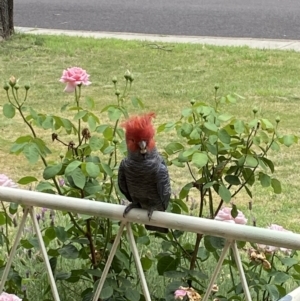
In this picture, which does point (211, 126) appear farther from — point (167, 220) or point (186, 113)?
point (167, 220)

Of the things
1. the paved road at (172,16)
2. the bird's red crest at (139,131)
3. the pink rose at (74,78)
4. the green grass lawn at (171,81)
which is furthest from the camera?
the paved road at (172,16)

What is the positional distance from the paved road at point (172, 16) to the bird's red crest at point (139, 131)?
7190 millimetres

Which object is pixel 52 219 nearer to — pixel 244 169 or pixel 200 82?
pixel 244 169

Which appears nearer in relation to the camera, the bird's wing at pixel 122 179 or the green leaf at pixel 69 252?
the bird's wing at pixel 122 179

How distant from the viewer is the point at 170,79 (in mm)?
6906

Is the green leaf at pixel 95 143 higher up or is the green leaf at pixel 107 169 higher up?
the green leaf at pixel 95 143

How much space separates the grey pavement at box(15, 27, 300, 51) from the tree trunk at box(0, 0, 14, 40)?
1.75 ft

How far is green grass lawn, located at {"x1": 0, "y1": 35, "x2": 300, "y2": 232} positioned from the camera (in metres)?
4.77

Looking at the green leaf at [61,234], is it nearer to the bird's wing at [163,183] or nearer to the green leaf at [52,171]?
the green leaf at [52,171]

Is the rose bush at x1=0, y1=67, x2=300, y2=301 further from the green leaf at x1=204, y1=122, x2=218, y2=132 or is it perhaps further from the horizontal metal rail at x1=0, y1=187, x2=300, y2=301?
the horizontal metal rail at x1=0, y1=187, x2=300, y2=301

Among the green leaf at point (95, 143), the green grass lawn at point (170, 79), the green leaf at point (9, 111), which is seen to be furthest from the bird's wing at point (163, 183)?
the green grass lawn at point (170, 79)

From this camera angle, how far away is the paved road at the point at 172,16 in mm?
9383

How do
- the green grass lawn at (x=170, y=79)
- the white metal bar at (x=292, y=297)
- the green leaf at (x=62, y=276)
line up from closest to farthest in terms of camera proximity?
the white metal bar at (x=292, y=297)
the green leaf at (x=62, y=276)
the green grass lawn at (x=170, y=79)

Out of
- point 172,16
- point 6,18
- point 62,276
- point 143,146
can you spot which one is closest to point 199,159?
point 143,146
